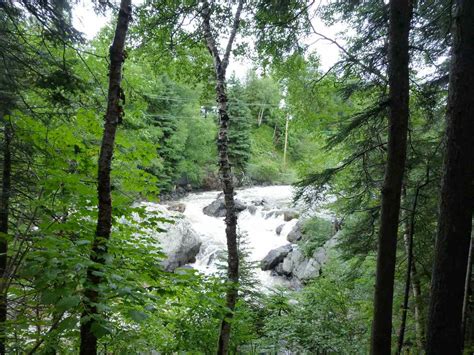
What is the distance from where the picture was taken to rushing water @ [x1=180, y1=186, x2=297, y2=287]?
44.3ft

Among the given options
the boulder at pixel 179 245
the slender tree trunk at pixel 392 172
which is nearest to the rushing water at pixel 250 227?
the boulder at pixel 179 245

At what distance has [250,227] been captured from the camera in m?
17.8

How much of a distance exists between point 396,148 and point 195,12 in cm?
414

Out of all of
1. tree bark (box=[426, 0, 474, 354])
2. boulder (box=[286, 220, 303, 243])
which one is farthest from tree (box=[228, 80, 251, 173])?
tree bark (box=[426, 0, 474, 354])

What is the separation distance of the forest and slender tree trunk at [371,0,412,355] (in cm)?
2

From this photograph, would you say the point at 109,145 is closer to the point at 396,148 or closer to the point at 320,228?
the point at 396,148

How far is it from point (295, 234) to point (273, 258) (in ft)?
7.85

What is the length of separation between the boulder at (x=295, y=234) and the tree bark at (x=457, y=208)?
12.8 metres

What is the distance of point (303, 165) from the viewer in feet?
24.1

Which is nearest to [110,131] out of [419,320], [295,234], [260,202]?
[419,320]

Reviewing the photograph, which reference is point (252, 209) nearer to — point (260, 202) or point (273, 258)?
point (260, 202)

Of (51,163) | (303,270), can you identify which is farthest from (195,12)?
(303,270)

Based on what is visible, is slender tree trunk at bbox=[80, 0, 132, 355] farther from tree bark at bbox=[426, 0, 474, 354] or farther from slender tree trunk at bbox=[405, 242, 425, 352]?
slender tree trunk at bbox=[405, 242, 425, 352]

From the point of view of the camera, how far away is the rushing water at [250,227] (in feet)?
44.3
